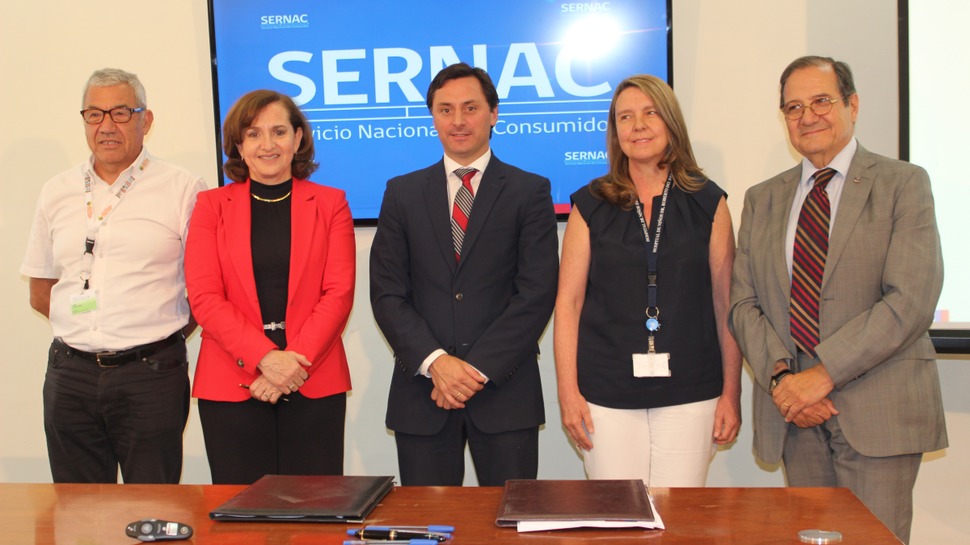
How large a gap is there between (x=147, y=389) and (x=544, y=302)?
140 cm

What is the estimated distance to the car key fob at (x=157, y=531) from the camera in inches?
62.6

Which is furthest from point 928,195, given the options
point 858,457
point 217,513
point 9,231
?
point 9,231

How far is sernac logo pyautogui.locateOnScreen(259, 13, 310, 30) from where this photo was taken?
3740 millimetres

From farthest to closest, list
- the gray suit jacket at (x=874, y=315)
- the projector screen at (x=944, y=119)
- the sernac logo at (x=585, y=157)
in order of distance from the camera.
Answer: the sernac logo at (x=585, y=157) → the projector screen at (x=944, y=119) → the gray suit jacket at (x=874, y=315)

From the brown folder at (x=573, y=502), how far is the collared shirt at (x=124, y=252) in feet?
5.49

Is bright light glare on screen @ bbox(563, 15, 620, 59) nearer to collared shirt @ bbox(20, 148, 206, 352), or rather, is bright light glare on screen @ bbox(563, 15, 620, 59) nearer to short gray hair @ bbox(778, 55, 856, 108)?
short gray hair @ bbox(778, 55, 856, 108)

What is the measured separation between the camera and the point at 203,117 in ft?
12.8

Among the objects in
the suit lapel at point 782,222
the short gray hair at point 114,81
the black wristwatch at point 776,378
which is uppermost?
the short gray hair at point 114,81

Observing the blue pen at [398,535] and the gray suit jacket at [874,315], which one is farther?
the gray suit jacket at [874,315]

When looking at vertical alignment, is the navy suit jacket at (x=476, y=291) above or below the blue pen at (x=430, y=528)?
above

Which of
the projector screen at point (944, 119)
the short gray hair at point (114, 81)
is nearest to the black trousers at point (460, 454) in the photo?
the short gray hair at point (114, 81)

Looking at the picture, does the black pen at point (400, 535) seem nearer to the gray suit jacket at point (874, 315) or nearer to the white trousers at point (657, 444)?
the white trousers at point (657, 444)

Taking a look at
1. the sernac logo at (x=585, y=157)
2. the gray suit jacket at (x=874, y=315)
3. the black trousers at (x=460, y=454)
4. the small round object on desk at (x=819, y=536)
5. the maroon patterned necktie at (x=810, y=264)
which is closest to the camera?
the small round object on desk at (x=819, y=536)

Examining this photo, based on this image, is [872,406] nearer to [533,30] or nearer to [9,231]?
[533,30]
